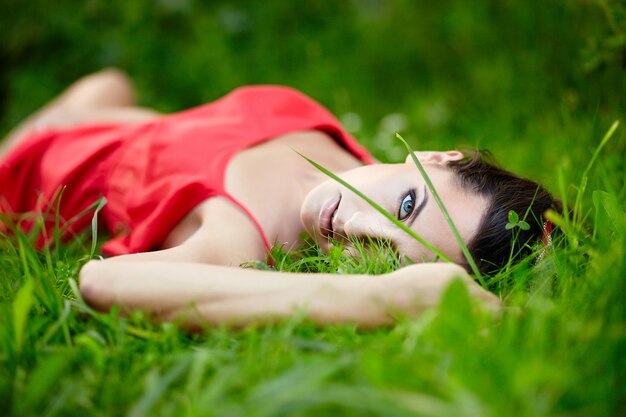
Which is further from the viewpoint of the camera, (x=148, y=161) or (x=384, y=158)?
(x=384, y=158)

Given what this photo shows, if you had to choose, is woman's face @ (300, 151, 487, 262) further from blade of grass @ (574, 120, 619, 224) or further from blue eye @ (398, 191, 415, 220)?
blade of grass @ (574, 120, 619, 224)

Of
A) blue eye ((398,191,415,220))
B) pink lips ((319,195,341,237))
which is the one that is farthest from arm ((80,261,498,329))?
pink lips ((319,195,341,237))

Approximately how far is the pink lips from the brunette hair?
0.34 metres

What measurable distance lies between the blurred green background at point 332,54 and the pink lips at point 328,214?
4.48 feet

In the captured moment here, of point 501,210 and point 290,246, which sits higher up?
point 501,210

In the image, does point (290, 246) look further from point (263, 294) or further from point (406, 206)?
point (263, 294)

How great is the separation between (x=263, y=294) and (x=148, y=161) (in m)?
1.09

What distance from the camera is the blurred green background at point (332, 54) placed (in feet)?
10.7

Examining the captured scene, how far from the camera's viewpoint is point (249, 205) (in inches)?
74.9

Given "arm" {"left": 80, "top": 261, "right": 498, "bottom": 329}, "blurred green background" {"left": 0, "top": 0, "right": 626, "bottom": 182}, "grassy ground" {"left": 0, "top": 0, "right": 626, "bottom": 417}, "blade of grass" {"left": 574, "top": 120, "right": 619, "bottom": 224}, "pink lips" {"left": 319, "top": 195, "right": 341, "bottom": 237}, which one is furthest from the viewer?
"blurred green background" {"left": 0, "top": 0, "right": 626, "bottom": 182}

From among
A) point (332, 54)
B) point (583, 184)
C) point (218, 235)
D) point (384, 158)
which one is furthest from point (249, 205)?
point (332, 54)

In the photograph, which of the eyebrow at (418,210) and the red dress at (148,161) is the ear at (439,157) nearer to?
the eyebrow at (418,210)

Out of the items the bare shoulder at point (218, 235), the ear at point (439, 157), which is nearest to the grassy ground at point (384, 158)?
the bare shoulder at point (218, 235)

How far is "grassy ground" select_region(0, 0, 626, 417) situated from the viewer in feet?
3.21
